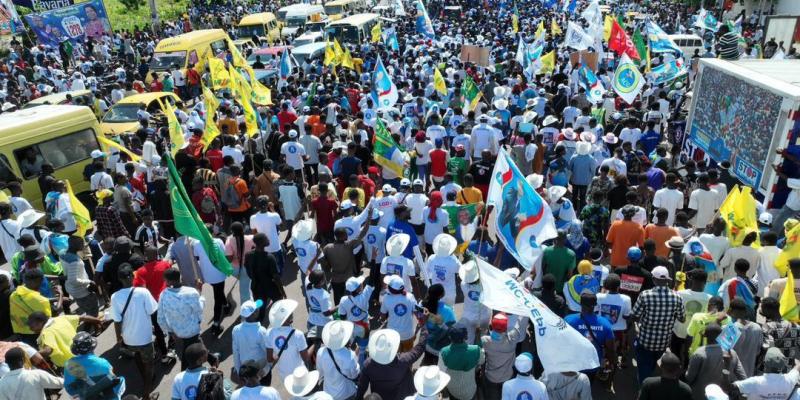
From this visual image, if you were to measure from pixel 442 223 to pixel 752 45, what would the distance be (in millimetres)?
21014

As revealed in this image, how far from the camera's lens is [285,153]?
10.8m

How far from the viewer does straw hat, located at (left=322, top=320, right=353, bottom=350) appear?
4.94 m

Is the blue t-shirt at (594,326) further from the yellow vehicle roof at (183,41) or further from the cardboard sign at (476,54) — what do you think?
the yellow vehicle roof at (183,41)

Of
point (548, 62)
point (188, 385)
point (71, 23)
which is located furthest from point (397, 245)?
point (71, 23)

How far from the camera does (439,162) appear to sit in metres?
10.5

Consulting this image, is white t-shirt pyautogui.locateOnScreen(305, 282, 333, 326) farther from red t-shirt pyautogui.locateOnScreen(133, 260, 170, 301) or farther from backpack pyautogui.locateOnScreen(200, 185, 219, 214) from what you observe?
backpack pyautogui.locateOnScreen(200, 185, 219, 214)

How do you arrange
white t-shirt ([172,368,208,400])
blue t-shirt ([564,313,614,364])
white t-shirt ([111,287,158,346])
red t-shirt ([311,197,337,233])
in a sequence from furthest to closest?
1. red t-shirt ([311,197,337,233])
2. white t-shirt ([111,287,158,346])
3. blue t-shirt ([564,313,614,364])
4. white t-shirt ([172,368,208,400])

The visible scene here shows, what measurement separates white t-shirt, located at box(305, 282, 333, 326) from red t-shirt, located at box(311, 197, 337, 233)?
2625 millimetres

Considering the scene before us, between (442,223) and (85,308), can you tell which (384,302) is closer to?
(442,223)

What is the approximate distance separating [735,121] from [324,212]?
7218mm

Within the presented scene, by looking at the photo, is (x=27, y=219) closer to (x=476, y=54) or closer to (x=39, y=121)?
(x=39, y=121)

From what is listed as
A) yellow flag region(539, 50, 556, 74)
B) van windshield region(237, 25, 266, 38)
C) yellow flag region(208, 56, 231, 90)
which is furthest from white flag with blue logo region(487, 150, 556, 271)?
van windshield region(237, 25, 266, 38)

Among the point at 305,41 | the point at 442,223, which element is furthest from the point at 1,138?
the point at 305,41

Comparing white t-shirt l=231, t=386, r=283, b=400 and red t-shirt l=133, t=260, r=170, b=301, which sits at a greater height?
white t-shirt l=231, t=386, r=283, b=400
